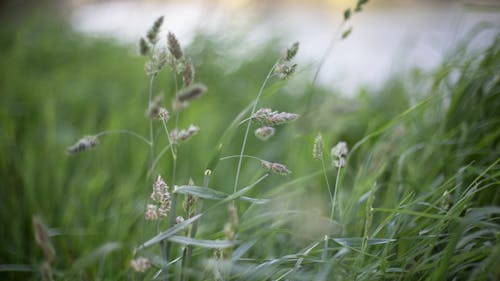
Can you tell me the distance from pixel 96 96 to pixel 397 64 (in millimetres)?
1625

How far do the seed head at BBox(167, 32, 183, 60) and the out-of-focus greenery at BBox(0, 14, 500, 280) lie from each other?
208 millimetres

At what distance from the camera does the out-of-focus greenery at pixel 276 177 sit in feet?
3.06

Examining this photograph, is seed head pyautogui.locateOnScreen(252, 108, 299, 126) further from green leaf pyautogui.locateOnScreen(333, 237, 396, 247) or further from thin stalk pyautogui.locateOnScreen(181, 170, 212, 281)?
green leaf pyautogui.locateOnScreen(333, 237, 396, 247)

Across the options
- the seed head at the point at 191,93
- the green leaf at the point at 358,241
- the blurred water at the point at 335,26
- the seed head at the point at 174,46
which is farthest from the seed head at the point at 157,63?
the blurred water at the point at 335,26

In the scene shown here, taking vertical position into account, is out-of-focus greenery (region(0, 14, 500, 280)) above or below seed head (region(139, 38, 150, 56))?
below

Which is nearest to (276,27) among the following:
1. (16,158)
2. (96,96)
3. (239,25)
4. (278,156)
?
(239,25)

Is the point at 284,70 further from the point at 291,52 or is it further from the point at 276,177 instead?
the point at 276,177

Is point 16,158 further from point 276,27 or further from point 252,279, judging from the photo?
point 276,27

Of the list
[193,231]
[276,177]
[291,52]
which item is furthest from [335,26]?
[193,231]

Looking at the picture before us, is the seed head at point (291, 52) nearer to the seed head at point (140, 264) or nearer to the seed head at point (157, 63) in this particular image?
the seed head at point (157, 63)

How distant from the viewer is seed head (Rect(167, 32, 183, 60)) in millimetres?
824

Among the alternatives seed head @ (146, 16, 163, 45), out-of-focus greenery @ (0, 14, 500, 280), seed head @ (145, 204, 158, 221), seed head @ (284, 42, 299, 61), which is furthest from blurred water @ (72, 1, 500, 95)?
seed head @ (145, 204, 158, 221)

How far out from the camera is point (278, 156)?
1984 millimetres

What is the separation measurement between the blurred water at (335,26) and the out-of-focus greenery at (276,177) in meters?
0.14
